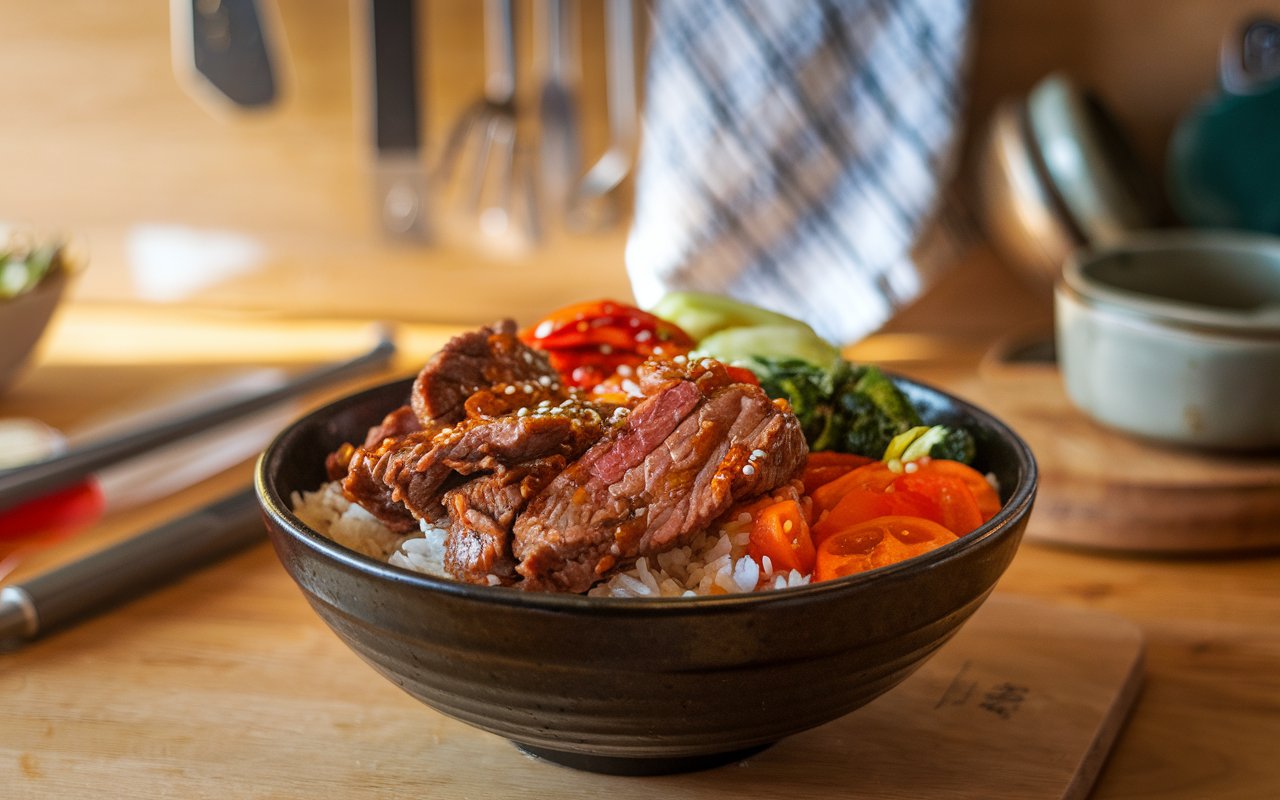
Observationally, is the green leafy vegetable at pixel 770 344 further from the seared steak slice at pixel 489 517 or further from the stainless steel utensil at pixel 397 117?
the stainless steel utensil at pixel 397 117

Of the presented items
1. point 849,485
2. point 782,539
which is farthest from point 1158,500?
point 782,539

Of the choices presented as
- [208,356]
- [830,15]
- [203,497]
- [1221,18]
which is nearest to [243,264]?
[208,356]

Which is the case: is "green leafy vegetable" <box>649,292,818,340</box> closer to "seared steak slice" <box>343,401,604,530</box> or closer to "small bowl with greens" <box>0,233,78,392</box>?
"seared steak slice" <box>343,401,604,530</box>

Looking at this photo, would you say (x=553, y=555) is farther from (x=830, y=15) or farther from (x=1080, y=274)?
(x=830, y=15)

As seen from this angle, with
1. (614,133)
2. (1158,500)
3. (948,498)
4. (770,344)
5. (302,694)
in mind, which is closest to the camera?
(948,498)

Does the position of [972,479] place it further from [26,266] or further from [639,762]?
[26,266]

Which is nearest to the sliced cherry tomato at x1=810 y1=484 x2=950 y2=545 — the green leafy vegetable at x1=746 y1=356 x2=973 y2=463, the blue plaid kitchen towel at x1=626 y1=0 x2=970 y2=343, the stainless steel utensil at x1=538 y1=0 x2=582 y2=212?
the green leafy vegetable at x1=746 y1=356 x2=973 y2=463

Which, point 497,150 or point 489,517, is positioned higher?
point 489,517
